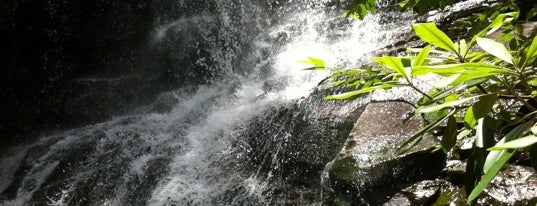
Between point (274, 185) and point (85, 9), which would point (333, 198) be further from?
point (85, 9)

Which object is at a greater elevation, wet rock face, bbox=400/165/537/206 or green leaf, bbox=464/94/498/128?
green leaf, bbox=464/94/498/128

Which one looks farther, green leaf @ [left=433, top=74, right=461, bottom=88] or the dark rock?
the dark rock

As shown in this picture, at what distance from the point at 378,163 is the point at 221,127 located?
313cm

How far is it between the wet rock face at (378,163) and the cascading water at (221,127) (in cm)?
28

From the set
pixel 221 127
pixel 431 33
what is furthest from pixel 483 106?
pixel 221 127

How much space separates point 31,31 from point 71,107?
80.6 inches

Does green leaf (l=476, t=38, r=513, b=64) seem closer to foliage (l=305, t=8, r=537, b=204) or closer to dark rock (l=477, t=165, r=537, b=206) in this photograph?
foliage (l=305, t=8, r=537, b=204)

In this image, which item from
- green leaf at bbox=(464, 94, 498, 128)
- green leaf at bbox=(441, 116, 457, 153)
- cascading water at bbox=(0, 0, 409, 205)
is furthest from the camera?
cascading water at bbox=(0, 0, 409, 205)

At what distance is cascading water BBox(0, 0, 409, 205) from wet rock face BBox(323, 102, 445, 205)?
277 millimetres

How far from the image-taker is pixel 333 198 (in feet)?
11.2

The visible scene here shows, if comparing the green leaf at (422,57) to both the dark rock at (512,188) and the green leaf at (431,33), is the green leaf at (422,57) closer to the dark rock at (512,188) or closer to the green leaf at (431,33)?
the green leaf at (431,33)

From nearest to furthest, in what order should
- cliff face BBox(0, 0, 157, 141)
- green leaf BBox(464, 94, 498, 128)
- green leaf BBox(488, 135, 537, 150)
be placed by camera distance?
green leaf BBox(488, 135, 537, 150) < green leaf BBox(464, 94, 498, 128) < cliff face BBox(0, 0, 157, 141)

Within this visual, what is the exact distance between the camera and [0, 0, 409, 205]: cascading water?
4.23 meters

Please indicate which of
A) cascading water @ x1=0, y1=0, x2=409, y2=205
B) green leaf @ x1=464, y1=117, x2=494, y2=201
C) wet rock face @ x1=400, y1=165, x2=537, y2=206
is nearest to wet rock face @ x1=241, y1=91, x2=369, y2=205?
cascading water @ x1=0, y1=0, x2=409, y2=205
